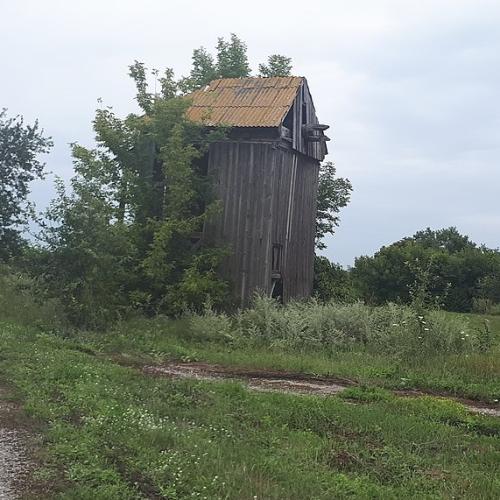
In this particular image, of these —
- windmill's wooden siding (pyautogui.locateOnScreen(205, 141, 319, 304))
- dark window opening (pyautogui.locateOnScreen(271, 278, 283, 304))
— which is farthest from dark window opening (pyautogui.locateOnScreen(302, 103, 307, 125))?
dark window opening (pyautogui.locateOnScreen(271, 278, 283, 304))

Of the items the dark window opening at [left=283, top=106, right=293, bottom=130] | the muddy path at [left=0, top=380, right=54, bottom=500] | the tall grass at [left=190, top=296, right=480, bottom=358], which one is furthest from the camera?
the dark window opening at [left=283, top=106, right=293, bottom=130]

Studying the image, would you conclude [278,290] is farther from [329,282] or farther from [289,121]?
[289,121]

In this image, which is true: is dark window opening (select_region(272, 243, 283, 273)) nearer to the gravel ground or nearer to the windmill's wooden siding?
the windmill's wooden siding

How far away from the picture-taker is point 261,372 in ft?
42.5

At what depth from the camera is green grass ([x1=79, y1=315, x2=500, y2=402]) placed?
12086mm

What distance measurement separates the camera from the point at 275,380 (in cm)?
1230

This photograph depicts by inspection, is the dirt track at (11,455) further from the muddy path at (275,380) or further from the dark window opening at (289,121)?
the dark window opening at (289,121)

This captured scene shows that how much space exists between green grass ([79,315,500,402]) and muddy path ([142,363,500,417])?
35 cm

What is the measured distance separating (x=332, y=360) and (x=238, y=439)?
277 inches

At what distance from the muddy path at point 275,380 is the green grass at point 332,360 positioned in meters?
0.35

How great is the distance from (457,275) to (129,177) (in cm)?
2034

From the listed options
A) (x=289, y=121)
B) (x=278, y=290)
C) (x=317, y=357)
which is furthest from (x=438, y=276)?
(x=317, y=357)

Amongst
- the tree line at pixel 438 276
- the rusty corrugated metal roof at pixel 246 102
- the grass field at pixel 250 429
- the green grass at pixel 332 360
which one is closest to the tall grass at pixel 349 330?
the green grass at pixel 332 360

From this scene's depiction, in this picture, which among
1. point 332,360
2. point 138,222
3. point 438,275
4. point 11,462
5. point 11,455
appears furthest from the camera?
point 438,275
